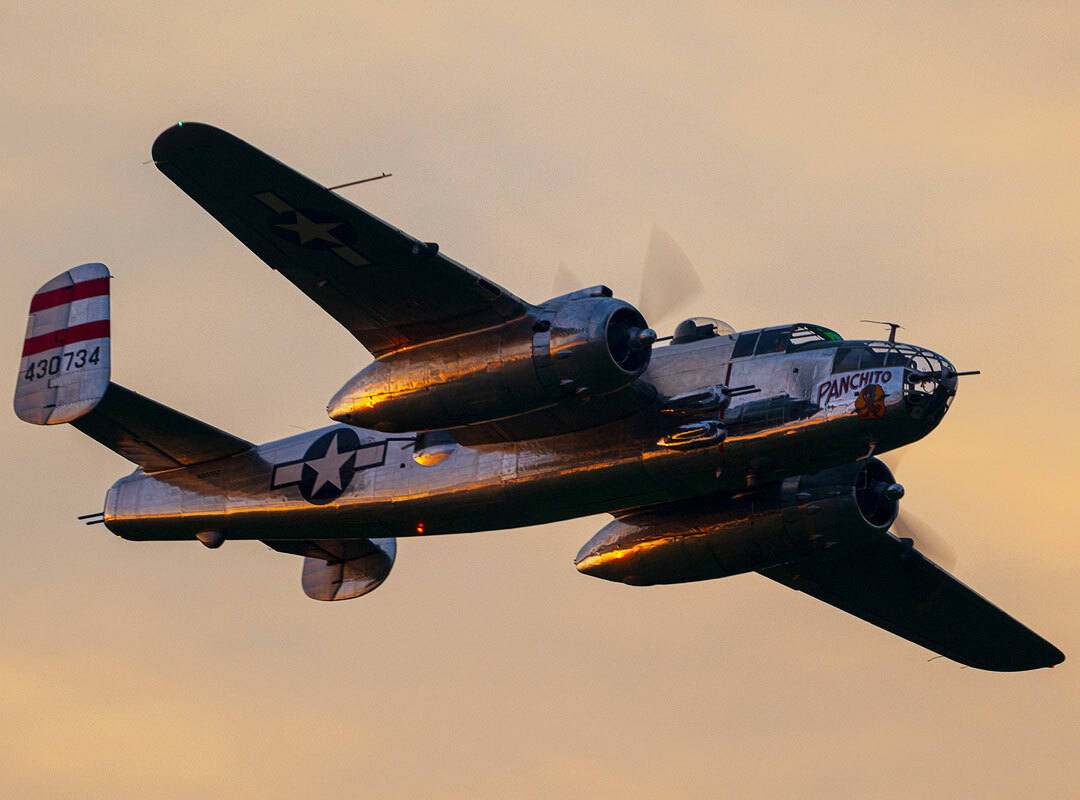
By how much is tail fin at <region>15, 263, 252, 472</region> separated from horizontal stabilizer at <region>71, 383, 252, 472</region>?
17 mm

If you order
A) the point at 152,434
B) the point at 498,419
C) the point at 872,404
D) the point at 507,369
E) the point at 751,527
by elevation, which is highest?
the point at 152,434

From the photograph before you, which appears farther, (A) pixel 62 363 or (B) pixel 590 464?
(A) pixel 62 363

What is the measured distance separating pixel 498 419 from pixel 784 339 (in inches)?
177

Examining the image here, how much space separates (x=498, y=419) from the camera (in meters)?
27.3

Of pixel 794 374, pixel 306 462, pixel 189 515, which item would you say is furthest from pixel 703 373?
pixel 189 515

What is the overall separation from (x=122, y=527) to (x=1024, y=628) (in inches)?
654

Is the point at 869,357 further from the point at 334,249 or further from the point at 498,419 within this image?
the point at 334,249

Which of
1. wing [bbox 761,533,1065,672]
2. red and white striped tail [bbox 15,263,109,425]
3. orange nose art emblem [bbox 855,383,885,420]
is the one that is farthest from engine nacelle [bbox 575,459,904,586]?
red and white striped tail [bbox 15,263,109,425]

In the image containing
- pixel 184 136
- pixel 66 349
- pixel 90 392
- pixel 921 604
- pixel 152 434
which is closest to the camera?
pixel 184 136

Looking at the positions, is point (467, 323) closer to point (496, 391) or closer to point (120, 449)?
point (496, 391)

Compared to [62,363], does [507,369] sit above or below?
below

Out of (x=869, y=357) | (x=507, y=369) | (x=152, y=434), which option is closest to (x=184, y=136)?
(x=507, y=369)

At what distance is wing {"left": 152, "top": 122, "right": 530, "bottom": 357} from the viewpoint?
2594 centimetres

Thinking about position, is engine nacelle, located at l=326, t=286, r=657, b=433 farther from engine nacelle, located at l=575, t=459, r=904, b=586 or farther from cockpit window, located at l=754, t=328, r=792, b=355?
engine nacelle, located at l=575, t=459, r=904, b=586
